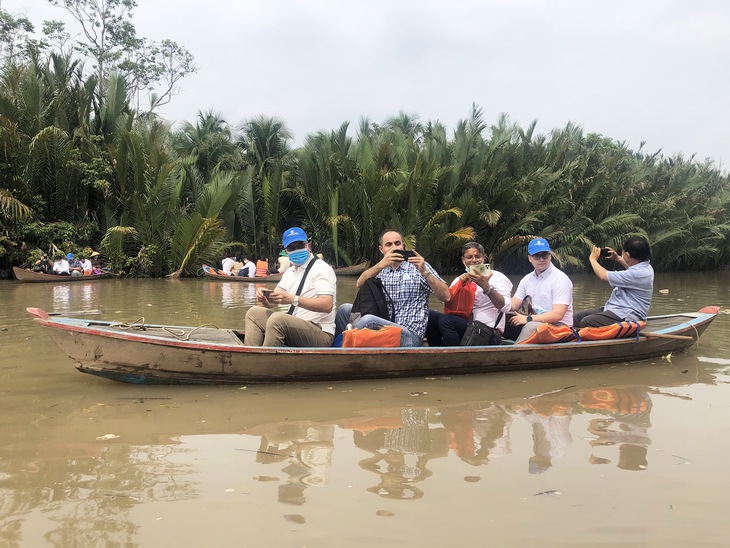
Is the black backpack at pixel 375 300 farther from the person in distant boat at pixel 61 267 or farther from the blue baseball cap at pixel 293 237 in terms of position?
the person in distant boat at pixel 61 267

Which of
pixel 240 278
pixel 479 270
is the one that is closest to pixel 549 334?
pixel 479 270

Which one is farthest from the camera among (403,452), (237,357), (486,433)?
(237,357)

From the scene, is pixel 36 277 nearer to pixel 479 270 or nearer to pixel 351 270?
pixel 351 270

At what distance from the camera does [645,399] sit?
5230 millimetres

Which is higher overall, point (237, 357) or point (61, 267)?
point (61, 267)

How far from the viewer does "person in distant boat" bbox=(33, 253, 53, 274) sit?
17.6 meters

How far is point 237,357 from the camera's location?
5223mm

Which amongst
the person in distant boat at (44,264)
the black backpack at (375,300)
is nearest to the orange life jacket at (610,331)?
the black backpack at (375,300)

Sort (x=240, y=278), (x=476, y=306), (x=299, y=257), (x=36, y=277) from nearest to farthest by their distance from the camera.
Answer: (x=299, y=257) → (x=476, y=306) → (x=36, y=277) → (x=240, y=278)

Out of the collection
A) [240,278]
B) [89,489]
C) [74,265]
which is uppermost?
[74,265]

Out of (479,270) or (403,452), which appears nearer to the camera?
(403,452)

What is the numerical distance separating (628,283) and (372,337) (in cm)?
292

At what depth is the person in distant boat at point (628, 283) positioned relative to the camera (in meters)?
6.52

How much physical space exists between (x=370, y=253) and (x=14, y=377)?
15.9 meters
